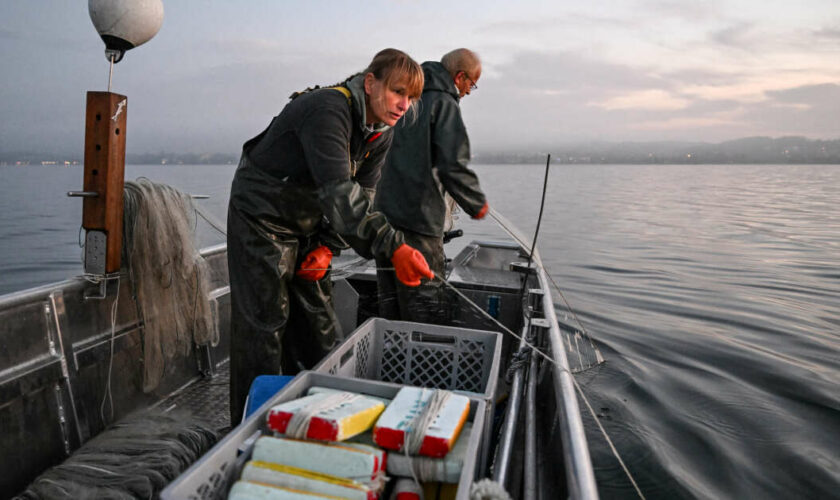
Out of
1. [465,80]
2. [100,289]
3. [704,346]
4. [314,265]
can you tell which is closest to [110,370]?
[100,289]

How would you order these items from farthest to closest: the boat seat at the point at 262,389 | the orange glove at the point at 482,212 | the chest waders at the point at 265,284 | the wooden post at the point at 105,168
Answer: the orange glove at the point at 482,212 < the wooden post at the point at 105,168 < the chest waders at the point at 265,284 < the boat seat at the point at 262,389

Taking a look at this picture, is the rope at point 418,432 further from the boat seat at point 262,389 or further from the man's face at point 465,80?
the man's face at point 465,80

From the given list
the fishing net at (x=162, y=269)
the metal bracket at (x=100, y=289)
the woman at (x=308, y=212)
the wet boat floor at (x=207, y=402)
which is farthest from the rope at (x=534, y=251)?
the metal bracket at (x=100, y=289)

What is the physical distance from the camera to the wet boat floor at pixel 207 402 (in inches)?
115

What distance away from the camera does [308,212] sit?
2416mm

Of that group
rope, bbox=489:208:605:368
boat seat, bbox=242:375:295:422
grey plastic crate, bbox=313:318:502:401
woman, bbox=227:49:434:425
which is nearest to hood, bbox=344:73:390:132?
woman, bbox=227:49:434:425

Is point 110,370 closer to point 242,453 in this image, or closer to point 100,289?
point 100,289

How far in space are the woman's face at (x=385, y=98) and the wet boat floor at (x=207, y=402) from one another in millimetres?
1958

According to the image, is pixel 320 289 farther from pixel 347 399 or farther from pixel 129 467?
pixel 347 399

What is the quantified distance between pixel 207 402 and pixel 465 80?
265cm

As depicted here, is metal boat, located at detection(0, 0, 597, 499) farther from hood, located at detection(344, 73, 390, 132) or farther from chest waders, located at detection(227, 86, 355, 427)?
hood, located at detection(344, 73, 390, 132)

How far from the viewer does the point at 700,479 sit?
3.42 meters

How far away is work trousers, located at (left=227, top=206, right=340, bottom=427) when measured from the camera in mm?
2361

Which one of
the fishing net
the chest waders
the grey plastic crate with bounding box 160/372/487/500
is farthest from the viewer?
the fishing net
